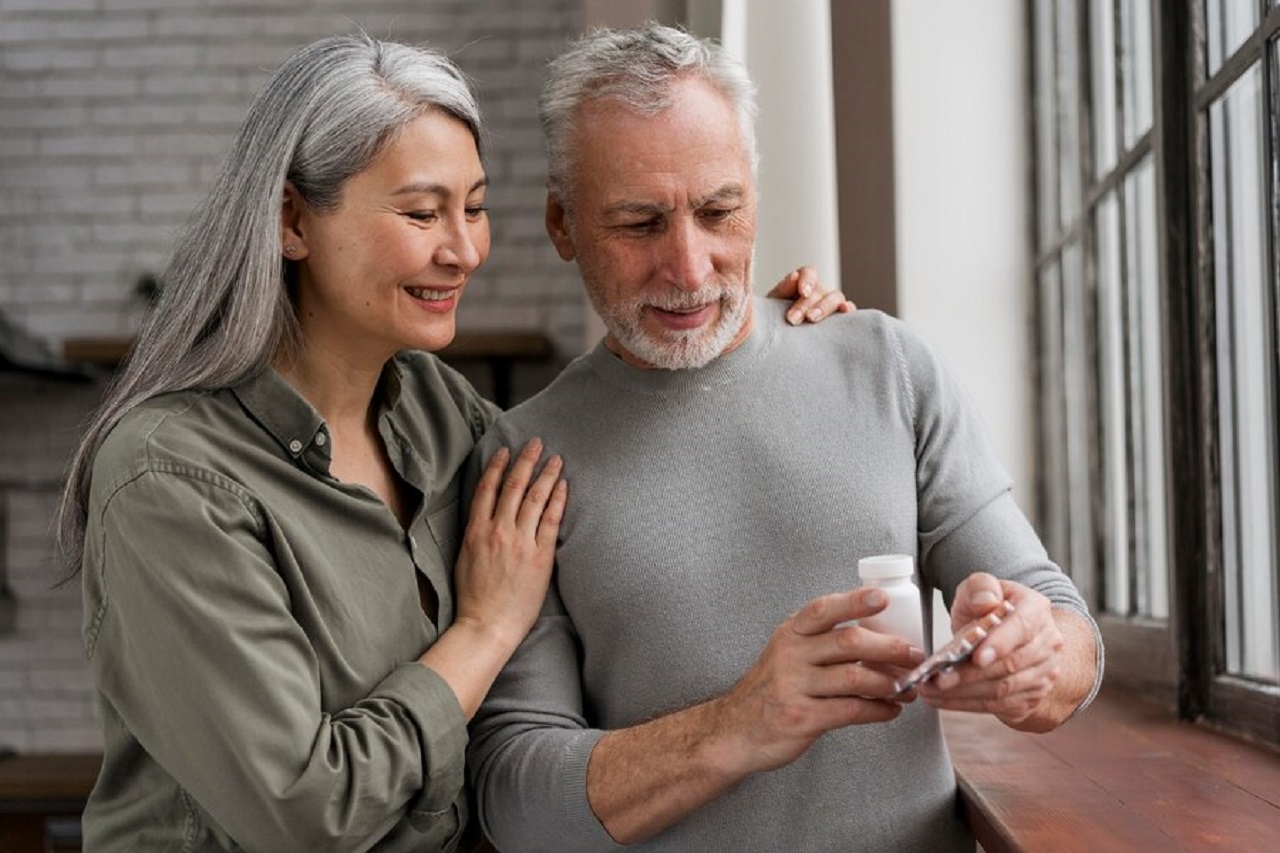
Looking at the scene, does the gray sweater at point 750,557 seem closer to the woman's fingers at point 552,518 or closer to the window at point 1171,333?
the woman's fingers at point 552,518

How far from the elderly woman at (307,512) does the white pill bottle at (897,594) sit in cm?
48

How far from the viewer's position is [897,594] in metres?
1.32

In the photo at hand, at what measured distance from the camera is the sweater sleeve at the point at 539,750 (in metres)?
1.58

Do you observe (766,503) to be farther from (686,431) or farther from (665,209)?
(665,209)

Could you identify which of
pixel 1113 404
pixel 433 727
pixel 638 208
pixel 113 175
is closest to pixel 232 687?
pixel 433 727

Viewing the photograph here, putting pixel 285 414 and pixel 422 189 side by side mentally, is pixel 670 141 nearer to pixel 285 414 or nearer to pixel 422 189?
pixel 422 189

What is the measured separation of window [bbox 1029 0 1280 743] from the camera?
1751 mm

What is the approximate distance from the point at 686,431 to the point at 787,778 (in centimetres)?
39

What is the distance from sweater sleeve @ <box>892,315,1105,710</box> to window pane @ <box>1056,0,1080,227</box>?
964mm

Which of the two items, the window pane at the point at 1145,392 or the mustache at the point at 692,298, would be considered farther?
the window pane at the point at 1145,392

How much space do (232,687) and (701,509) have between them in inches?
20.9

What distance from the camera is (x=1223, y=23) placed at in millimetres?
1857

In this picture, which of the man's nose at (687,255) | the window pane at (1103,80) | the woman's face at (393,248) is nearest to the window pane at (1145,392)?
the window pane at (1103,80)

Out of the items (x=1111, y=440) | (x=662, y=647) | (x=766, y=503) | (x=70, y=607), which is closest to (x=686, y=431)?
(x=766, y=503)
